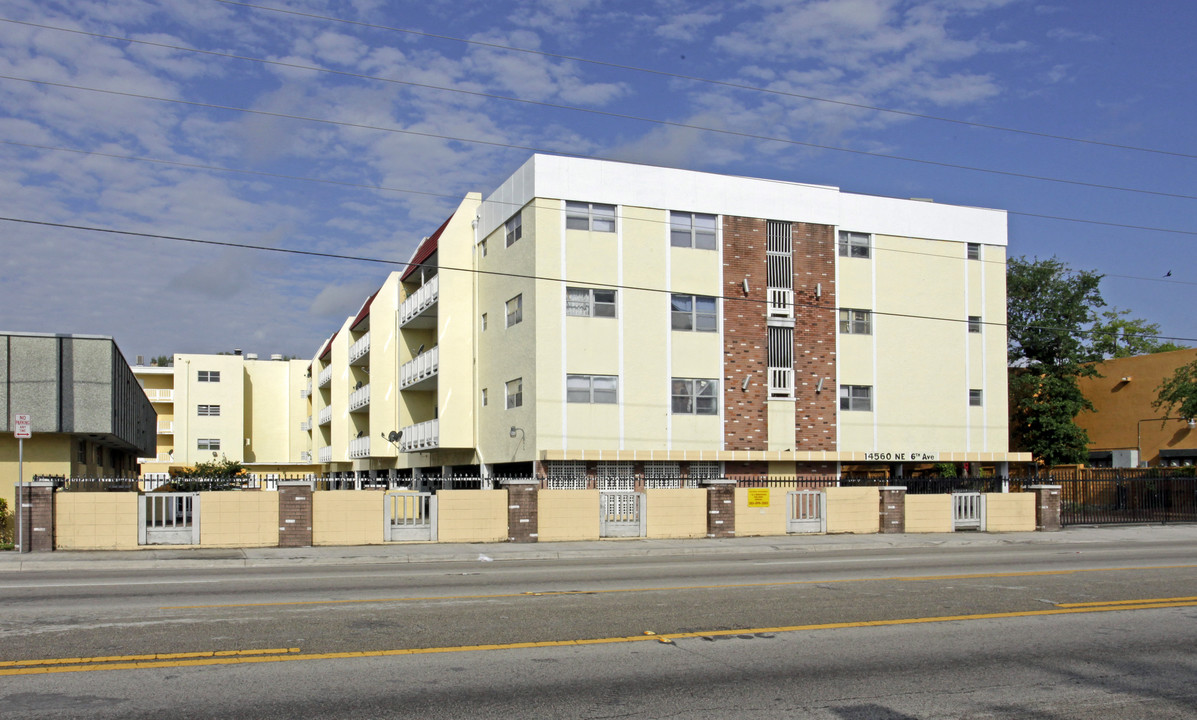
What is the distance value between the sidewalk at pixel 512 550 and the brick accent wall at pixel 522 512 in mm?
643

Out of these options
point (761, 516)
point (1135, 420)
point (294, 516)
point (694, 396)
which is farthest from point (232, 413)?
point (1135, 420)

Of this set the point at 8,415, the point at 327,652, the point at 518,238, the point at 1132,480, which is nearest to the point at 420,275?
the point at 518,238

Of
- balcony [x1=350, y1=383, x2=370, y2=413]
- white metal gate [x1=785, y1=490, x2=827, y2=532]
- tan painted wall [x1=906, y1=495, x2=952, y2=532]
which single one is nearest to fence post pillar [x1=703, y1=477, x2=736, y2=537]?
white metal gate [x1=785, y1=490, x2=827, y2=532]

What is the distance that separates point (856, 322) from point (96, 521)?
26582 millimetres

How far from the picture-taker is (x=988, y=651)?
989 centimetres

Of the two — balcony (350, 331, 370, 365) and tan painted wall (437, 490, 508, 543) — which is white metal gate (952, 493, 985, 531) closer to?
tan painted wall (437, 490, 508, 543)

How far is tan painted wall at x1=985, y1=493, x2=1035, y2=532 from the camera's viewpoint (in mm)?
30078

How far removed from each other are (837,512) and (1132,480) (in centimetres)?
1304

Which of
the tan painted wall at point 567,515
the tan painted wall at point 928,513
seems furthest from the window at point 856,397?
the tan painted wall at point 567,515

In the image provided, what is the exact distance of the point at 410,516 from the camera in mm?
24000

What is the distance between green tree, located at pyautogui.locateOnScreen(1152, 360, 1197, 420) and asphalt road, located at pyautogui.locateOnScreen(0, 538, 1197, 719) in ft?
106

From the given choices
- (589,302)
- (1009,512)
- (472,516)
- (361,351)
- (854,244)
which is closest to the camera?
(472,516)

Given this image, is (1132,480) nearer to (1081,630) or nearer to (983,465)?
(983,465)

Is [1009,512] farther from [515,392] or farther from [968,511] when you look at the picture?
[515,392]
